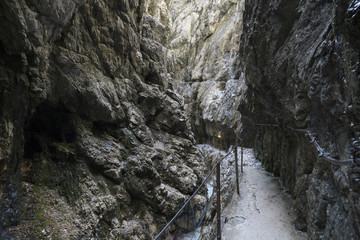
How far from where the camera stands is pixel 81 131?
11219 mm

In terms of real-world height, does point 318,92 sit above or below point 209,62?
below

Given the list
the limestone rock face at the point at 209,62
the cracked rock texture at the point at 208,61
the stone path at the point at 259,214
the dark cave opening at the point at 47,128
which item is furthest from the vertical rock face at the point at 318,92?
the limestone rock face at the point at 209,62

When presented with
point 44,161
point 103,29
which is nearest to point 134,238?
point 44,161

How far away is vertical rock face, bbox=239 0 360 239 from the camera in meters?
2.60

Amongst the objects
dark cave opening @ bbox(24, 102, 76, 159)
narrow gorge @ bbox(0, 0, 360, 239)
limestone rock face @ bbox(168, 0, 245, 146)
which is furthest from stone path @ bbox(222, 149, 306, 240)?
limestone rock face @ bbox(168, 0, 245, 146)

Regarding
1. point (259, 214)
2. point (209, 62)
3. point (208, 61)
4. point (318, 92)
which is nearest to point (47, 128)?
point (259, 214)

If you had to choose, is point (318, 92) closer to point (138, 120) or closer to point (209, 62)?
point (138, 120)

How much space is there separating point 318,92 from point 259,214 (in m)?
4.30

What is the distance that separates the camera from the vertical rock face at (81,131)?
6992 mm

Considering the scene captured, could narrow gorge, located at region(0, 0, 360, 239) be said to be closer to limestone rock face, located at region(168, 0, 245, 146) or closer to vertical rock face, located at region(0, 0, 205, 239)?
vertical rock face, located at region(0, 0, 205, 239)

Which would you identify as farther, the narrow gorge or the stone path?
the stone path

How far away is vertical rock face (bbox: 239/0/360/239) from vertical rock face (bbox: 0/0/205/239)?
818cm

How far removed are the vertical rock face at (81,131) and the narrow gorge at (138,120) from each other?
0.06 metres

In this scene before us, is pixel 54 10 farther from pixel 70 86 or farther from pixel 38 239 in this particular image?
pixel 38 239
